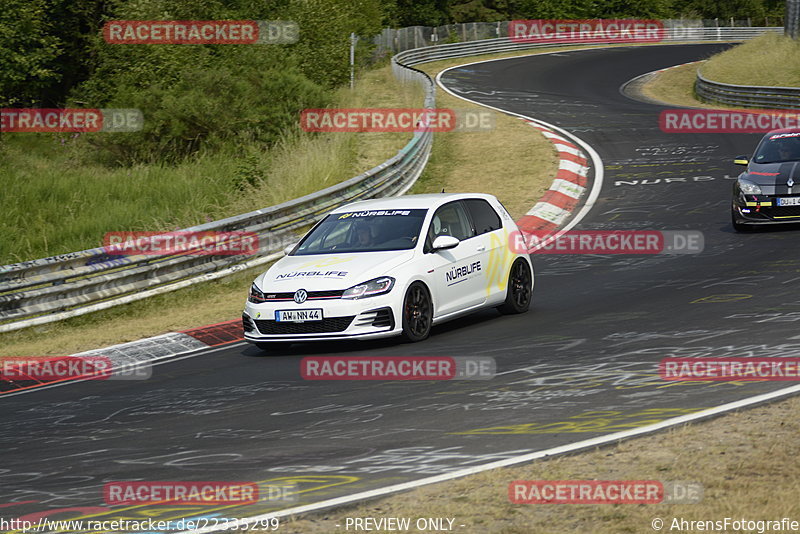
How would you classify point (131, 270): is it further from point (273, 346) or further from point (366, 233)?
point (366, 233)

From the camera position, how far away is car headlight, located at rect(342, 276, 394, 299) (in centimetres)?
1083

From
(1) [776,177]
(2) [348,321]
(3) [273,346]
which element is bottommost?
(3) [273,346]

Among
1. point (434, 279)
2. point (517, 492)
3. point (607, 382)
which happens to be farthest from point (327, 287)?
point (517, 492)

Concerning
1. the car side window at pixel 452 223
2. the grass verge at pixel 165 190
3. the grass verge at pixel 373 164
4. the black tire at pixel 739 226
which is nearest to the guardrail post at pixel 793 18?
the grass verge at pixel 373 164

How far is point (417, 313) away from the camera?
36.8 feet

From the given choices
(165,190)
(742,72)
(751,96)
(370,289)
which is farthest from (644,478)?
(742,72)

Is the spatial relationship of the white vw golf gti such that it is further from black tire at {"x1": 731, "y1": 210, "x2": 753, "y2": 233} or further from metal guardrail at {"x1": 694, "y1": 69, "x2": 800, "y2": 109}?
metal guardrail at {"x1": 694, "y1": 69, "x2": 800, "y2": 109}

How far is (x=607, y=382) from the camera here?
862 centimetres

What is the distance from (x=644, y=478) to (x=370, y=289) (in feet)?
17.4

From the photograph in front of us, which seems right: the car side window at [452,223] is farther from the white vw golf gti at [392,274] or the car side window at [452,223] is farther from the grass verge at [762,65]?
the grass verge at [762,65]

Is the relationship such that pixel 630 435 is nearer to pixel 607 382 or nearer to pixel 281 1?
pixel 607 382

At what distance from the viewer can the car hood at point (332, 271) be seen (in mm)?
11000

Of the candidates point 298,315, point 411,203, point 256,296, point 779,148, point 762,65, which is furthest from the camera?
point 762,65

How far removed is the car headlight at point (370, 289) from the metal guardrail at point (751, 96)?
2636 centimetres
